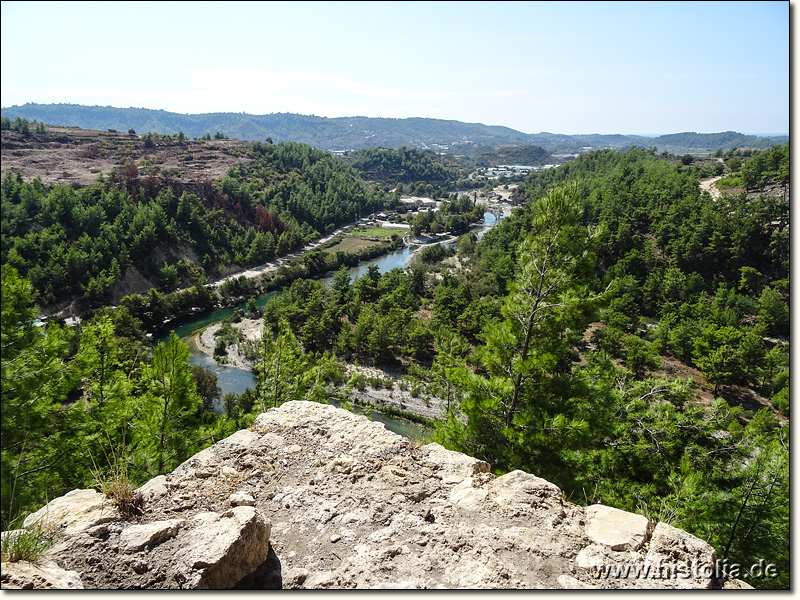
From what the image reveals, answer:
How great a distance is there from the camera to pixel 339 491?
16.6 ft

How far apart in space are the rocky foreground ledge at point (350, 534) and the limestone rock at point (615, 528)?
16 millimetres

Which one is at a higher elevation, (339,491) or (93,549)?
(93,549)

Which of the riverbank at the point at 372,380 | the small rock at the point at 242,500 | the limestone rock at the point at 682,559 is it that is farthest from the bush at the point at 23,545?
the riverbank at the point at 372,380

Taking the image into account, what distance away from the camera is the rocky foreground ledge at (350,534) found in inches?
136

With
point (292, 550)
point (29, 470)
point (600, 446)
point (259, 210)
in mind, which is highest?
point (259, 210)

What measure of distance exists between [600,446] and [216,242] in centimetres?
6861

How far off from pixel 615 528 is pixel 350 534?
2695 mm

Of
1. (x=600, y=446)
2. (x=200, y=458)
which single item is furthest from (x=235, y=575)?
(x=600, y=446)

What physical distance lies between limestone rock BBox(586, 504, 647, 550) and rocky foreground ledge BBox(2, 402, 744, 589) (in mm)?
16

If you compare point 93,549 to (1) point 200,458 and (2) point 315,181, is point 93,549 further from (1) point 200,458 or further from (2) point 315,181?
(2) point 315,181

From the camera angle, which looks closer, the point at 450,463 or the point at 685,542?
the point at 685,542

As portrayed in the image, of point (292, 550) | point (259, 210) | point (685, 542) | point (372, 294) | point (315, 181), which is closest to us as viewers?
point (685, 542)

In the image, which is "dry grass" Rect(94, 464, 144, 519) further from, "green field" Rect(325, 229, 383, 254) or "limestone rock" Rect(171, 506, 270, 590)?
"green field" Rect(325, 229, 383, 254)

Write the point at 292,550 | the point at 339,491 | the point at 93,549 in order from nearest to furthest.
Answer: the point at 93,549 < the point at 292,550 < the point at 339,491
